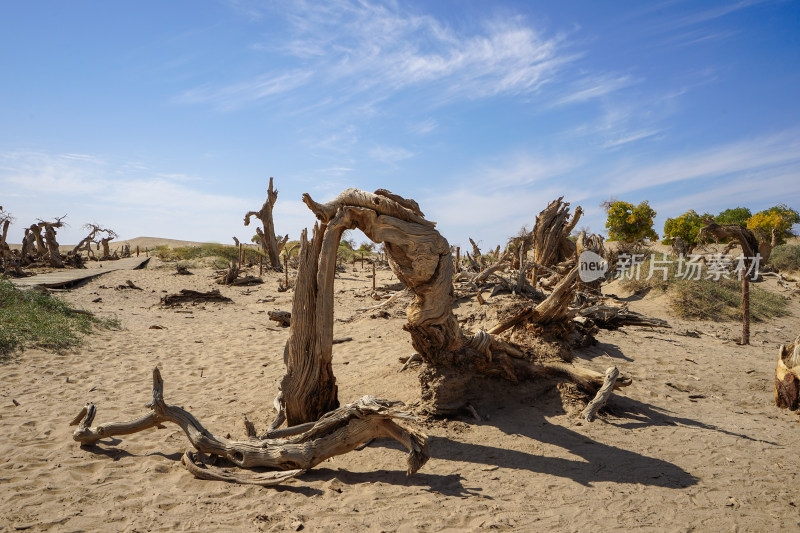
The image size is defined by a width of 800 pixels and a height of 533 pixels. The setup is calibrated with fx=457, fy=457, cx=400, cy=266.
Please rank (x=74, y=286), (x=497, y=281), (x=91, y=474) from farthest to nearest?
(x=74, y=286) → (x=497, y=281) → (x=91, y=474)

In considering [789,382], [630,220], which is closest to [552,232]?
[789,382]

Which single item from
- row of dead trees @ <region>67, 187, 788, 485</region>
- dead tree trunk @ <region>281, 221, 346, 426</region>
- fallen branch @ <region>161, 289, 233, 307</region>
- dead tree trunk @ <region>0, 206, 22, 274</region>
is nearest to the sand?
row of dead trees @ <region>67, 187, 788, 485</region>

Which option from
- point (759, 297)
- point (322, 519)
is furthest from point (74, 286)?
point (759, 297)

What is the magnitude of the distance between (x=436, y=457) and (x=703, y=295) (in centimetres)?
1198

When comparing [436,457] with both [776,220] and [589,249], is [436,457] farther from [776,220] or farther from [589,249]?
[776,220]

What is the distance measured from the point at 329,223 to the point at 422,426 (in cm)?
235

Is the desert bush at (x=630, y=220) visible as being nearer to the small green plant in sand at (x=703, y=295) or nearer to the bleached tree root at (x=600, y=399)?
the small green plant in sand at (x=703, y=295)

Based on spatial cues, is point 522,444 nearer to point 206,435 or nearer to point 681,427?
point 681,427

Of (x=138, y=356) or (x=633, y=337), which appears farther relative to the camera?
(x=633, y=337)

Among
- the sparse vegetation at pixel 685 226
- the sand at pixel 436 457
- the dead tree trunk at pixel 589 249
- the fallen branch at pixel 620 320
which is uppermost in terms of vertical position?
the sparse vegetation at pixel 685 226

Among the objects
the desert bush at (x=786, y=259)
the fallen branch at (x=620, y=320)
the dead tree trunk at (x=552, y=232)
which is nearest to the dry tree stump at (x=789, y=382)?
the fallen branch at (x=620, y=320)

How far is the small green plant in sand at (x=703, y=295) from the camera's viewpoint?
1250 cm

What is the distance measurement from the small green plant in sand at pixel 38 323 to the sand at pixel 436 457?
0.42 m

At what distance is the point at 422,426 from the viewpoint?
191 inches
